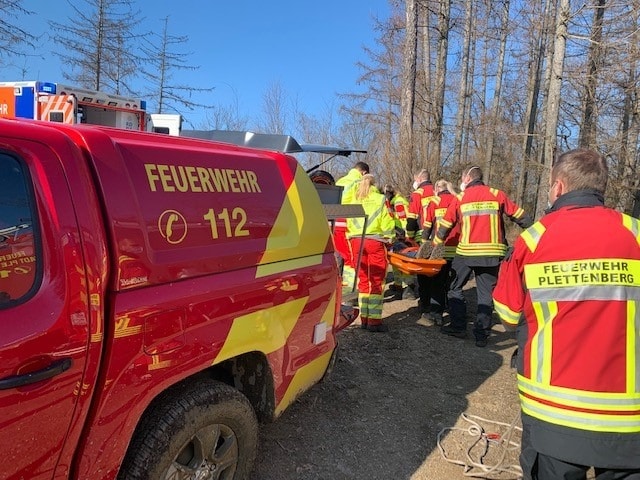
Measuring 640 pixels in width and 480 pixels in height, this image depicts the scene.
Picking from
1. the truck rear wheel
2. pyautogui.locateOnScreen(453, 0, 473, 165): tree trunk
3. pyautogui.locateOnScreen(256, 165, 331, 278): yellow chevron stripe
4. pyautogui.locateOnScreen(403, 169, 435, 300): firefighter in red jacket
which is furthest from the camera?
pyautogui.locateOnScreen(453, 0, 473, 165): tree trunk

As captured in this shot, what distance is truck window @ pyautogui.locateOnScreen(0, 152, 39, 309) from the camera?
5.32 ft

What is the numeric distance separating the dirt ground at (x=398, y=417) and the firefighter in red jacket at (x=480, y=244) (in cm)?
40

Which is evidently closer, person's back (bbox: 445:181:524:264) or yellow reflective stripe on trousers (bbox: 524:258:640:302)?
yellow reflective stripe on trousers (bbox: 524:258:640:302)

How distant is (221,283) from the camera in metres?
2.31

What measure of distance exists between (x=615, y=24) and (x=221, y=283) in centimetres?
1421

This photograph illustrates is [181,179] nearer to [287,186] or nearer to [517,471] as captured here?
[287,186]

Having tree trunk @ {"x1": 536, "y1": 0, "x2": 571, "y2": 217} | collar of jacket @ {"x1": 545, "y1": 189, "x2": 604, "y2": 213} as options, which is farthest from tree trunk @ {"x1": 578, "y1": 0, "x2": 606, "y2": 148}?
collar of jacket @ {"x1": 545, "y1": 189, "x2": 604, "y2": 213}

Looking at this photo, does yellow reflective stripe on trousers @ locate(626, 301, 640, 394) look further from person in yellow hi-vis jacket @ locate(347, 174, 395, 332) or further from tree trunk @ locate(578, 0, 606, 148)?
tree trunk @ locate(578, 0, 606, 148)

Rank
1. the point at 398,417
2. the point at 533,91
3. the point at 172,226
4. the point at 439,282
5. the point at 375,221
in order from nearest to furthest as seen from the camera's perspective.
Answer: the point at 172,226
the point at 398,417
the point at 375,221
the point at 439,282
the point at 533,91

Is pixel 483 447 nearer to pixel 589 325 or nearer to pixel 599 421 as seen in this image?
pixel 599 421

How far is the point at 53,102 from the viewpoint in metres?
Answer: 8.05

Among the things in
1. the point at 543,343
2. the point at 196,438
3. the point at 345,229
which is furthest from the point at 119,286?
the point at 345,229

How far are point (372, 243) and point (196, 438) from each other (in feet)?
13.0

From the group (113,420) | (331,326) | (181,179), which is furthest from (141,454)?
(331,326)
